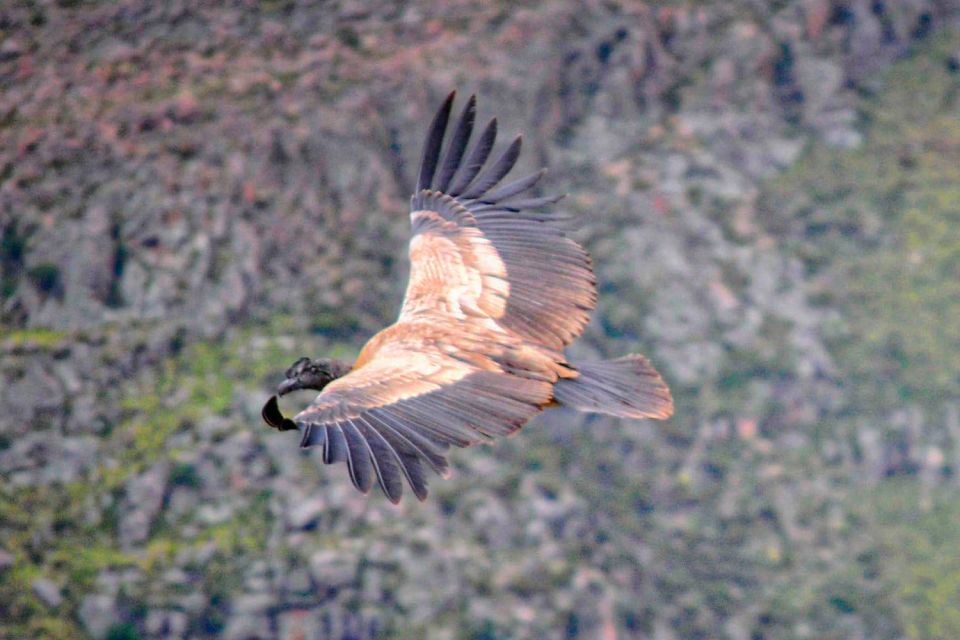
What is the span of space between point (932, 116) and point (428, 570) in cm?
1115

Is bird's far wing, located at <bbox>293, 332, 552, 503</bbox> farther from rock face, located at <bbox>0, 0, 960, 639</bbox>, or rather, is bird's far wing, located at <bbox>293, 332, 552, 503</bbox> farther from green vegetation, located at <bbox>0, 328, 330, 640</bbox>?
rock face, located at <bbox>0, 0, 960, 639</bbox>

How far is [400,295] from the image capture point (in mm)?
18312

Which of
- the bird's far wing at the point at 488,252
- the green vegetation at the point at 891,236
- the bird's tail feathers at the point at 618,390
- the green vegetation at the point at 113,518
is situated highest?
the green vegetation at the point at 891,236

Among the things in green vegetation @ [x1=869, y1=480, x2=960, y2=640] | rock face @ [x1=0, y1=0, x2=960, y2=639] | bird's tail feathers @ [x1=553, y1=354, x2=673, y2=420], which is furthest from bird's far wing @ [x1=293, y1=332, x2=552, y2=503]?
green vegetation @ [x1=869, y1=480, x2=960, y2=640]

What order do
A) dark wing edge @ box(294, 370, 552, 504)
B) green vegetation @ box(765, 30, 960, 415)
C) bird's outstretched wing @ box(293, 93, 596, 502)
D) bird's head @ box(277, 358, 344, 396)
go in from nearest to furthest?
dark wing edge @ box(294, 370, 552, 504) → bird's outstretched wing @ box(293, 93, 596, 502) → bird's head @ box(277, 358, 344, 396) → green vegetation @ box(765, 30, 960, 415)

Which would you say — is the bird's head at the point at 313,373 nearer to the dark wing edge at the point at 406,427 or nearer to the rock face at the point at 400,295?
the dark wing edge at the point at 406,427

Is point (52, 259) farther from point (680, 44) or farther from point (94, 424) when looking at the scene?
point (680, 44)

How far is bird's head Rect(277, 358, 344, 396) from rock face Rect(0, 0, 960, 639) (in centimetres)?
591

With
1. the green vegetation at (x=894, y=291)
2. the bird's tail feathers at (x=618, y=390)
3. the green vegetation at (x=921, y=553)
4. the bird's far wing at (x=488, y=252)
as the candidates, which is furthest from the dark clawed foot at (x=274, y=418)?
the green vegetation at (x=921, y=553)

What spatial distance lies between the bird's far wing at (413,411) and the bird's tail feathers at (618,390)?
274 millimetres

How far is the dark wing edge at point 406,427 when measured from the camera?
812 centimetres

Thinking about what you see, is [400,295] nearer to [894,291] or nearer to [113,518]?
[113,518]

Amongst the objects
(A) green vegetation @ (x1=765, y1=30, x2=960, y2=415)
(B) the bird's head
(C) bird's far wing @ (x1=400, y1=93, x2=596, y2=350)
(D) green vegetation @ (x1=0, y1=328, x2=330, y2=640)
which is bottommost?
(D) green vegetation @ (x1=0, y1=328, x2=330, y2=640)

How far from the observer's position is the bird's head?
1001cm
